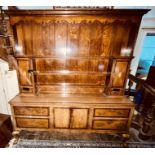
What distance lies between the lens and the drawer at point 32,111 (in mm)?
2104

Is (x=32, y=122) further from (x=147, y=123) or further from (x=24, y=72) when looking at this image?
(x=147, y=123)

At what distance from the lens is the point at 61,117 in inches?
85.4

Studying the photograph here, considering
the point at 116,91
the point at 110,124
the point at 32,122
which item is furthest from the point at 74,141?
the point at 116,91

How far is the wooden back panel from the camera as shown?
76.2 inches

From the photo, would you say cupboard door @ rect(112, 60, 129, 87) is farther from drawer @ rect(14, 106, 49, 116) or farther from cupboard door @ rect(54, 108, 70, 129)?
drawer @ rect(14, 106, 49, 116)

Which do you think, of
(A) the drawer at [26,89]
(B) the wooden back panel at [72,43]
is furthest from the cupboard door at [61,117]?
(A) the drawer at [26,89]

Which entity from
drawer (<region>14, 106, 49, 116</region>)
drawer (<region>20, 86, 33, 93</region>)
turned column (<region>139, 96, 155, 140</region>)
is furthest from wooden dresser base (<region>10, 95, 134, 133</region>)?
turned column (<region>139, 96, 155, 140</region>)

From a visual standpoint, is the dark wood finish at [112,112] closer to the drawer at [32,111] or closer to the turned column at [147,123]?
the turned column at [147,123]

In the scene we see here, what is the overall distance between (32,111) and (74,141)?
2.97 feet

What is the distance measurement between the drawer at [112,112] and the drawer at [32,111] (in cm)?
87

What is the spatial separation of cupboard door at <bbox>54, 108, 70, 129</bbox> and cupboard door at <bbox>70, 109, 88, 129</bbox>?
9 centimetres

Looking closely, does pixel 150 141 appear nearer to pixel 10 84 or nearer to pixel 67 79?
pixel 67 79

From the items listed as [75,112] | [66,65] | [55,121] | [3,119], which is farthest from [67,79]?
[3,119]

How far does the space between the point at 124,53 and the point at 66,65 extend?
104 centimetres
